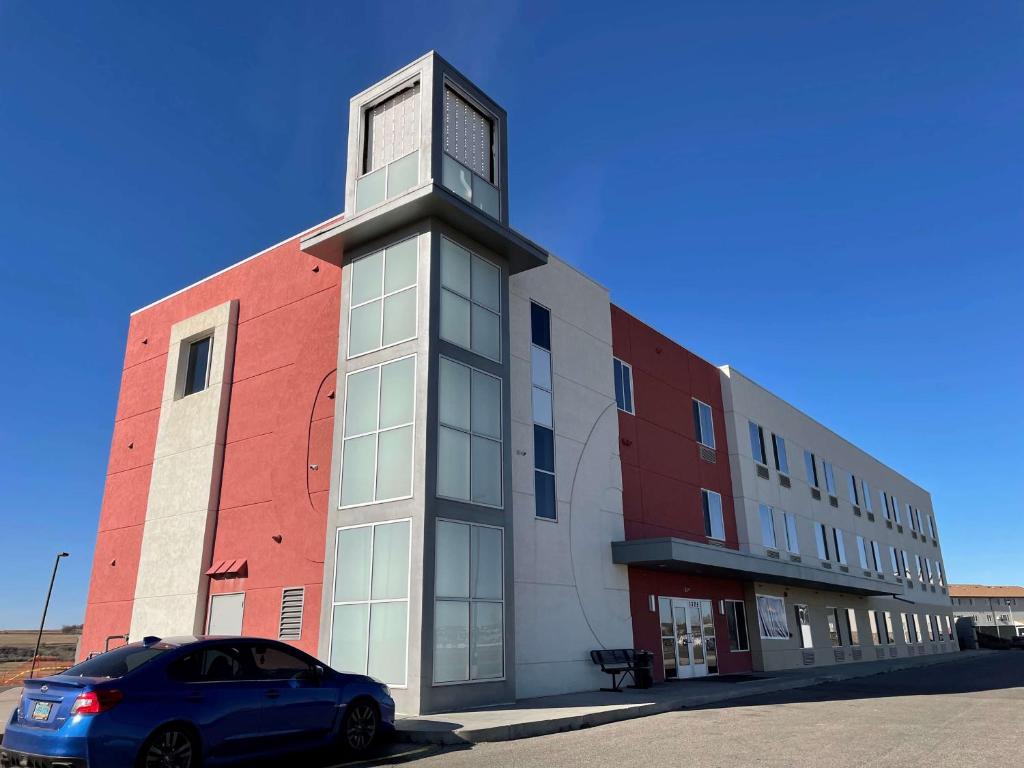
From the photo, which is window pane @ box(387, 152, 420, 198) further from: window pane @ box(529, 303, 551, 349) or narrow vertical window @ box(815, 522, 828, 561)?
narrow vertical window @ box(815, 522, 828, 561)

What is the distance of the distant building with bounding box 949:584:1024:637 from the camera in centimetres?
9206

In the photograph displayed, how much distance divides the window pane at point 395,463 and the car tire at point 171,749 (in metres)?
7.28

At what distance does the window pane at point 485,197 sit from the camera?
17.6m

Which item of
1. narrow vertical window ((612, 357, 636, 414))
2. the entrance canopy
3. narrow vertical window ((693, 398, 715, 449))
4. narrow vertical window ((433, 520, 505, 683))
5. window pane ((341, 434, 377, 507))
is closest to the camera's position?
narrow vertical window ((433, 520, 505, 683))

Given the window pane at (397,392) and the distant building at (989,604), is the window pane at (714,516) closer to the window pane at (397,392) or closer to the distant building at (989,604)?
the window pane at (397,392)

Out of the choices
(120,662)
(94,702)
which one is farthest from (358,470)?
(94,702)

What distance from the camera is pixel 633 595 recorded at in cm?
2127

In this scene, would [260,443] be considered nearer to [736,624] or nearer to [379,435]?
[379,435]

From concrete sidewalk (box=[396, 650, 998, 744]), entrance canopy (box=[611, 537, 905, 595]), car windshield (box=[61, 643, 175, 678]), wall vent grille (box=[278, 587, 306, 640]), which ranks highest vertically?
entrance canopy (box=[611, 537, 905, 595])

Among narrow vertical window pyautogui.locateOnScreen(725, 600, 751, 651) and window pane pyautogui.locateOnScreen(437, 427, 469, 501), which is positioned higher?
window pane pyautogui.locateOnScreen(437, 427, 469, 501)

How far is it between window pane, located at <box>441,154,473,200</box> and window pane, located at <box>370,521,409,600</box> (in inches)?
293

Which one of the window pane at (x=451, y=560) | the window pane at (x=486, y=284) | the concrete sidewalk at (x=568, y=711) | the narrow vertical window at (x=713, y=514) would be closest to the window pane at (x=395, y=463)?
the window pane at (x=451, y=560)

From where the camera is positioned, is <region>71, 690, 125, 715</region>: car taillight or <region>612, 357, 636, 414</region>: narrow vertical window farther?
<region>612, 357, 636, 414</region>: narrow vertical window

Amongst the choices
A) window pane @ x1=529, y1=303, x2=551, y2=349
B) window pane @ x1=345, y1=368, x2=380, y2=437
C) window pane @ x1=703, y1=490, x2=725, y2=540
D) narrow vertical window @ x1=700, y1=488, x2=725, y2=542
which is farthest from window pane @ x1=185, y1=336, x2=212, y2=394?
window pane @ x1=703, y1=490, x2=725, y2=540
